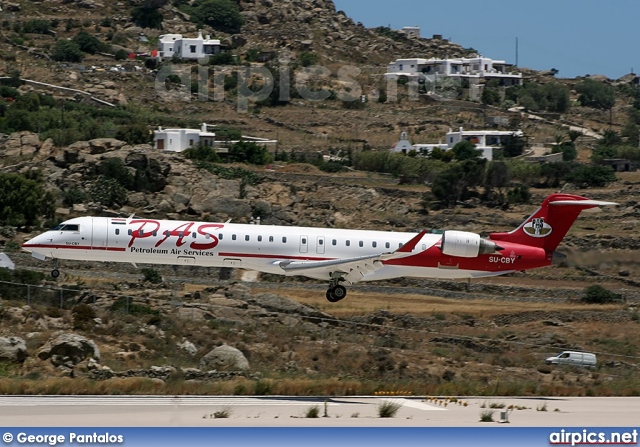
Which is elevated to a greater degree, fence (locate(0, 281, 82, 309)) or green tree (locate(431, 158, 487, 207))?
green tree (locate(431, 158, 487, 207))

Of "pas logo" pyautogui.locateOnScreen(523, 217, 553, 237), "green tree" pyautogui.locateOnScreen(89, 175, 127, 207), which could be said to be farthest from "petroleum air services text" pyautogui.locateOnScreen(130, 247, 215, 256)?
"green tree" pyautogui.locateOnScreen(89, 175, 127, 207)

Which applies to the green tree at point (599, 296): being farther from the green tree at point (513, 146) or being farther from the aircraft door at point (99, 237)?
the green tree at point (513, 146)

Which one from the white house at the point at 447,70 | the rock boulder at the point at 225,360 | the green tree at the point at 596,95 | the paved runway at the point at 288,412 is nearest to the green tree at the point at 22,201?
the rock boulder at the point at 225,360

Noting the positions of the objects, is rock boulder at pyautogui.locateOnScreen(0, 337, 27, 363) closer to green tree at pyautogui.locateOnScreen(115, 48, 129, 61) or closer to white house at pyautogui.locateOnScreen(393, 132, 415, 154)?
white house at pyautogui.locateOnScreen(393, 132, 415, 154)

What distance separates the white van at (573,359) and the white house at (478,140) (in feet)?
235

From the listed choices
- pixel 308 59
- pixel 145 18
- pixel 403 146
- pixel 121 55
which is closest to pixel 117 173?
pixel 403 146

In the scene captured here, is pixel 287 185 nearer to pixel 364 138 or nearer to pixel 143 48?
pixel 364 138

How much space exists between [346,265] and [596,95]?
147030 millimetres

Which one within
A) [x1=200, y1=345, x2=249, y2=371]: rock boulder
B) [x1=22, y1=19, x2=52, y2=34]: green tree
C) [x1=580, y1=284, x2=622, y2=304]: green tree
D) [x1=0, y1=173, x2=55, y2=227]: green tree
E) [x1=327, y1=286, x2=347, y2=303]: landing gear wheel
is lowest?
[x1=580, y1=284, x2=622, y2=304]: green tree

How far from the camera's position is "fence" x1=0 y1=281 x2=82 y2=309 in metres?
48.0

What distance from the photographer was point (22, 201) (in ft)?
245

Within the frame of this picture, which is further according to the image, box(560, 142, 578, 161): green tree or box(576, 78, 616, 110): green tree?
box(576, 78, 616, 110): green tree

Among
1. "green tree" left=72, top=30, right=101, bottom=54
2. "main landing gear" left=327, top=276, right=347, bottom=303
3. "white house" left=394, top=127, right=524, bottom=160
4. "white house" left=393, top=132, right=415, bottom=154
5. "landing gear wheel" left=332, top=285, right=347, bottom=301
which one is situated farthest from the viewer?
"green tree" left=72, top=30, right=101, bottom=54

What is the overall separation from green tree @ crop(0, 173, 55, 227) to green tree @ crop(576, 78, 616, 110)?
120 meters
